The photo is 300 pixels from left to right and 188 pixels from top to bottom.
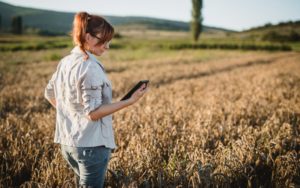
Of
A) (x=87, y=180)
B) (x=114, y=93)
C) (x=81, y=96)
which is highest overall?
(x=81, y=96)

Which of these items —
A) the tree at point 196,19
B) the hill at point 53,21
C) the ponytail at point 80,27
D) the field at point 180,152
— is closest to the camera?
the ponytail at point 80,27

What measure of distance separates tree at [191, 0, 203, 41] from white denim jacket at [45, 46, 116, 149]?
179ft

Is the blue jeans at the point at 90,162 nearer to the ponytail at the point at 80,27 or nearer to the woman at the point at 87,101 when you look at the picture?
the woman at the point at 87,101

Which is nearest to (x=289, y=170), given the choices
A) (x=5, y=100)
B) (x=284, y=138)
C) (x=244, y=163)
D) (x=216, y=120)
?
(x=244, y=163)

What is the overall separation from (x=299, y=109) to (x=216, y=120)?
2.06m

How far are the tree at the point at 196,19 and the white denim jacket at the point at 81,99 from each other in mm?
54652

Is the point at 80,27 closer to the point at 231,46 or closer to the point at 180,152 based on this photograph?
the point at 180,152

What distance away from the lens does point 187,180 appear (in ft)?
10.6

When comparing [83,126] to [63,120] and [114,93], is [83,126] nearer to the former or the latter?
[63,120]

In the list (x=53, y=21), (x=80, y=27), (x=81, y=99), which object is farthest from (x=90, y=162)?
(x=53, y=21)

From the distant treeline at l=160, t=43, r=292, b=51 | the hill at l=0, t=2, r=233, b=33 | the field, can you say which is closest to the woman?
the field

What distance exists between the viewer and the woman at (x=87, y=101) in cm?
220

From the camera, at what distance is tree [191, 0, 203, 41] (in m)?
55.2

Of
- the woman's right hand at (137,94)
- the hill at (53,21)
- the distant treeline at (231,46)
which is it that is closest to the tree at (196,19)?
the distant treeline at (231,46)
